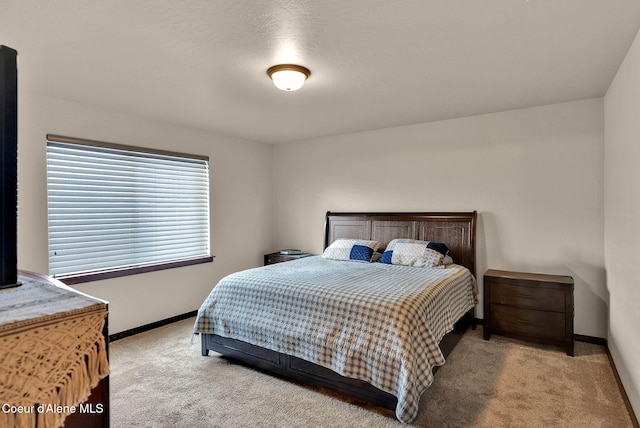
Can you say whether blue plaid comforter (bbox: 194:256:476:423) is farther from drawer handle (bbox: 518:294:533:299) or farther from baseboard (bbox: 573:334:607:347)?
baseboard (bbox: 573:334:607:347)

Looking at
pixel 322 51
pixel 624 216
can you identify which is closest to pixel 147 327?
pixel 322 51

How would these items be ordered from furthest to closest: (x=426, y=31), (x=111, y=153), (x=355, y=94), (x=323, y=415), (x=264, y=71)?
(x=111, y=153) < (x=355, y=94) < (x=264, y=71) < (x=323, y=415) < (x=426, y=31)

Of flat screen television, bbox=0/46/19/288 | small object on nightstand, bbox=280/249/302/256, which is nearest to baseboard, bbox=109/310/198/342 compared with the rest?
small object on nightstand, bbox=280/249/302/256

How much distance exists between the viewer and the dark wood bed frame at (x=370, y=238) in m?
2.36

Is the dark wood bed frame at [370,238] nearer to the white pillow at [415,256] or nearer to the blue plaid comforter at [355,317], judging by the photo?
the blue plaid comforter at [355,317]

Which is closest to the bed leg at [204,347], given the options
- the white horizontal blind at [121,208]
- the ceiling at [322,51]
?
the white horizontal blind at [121,208]

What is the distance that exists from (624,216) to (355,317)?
1.96 m

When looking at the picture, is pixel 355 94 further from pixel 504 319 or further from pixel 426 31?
pixel 504 319

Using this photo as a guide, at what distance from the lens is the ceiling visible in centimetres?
178

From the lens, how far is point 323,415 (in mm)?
2191

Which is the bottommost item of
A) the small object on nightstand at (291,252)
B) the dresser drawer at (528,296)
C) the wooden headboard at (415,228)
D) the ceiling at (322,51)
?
the dresser drawer at (528,296)

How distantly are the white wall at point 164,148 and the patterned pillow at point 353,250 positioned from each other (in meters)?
1.40

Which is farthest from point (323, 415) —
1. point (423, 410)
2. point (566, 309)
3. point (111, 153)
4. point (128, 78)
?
point (111, 153)

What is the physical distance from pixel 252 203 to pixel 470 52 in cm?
357
